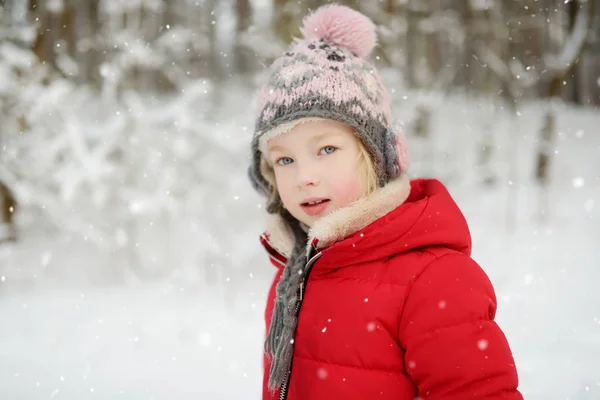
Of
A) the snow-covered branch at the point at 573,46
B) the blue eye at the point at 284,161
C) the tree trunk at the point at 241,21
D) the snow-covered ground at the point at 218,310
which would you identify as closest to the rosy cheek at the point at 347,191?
the blue eye at the point at 284,161

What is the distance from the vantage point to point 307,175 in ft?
5.55

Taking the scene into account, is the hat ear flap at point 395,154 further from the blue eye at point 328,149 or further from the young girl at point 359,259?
the blue eye at point 328,149

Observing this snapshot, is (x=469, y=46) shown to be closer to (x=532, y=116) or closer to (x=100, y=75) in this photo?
(x=532, y=116)

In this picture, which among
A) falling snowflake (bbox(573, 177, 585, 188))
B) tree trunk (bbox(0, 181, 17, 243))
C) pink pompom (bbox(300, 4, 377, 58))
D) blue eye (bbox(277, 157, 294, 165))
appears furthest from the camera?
falling snowflake (bbox(573, 177, 585, 188))

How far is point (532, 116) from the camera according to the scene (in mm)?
16891

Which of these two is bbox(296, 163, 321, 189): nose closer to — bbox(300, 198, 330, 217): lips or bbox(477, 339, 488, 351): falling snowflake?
bbox(300, 198, 330, 217): lips

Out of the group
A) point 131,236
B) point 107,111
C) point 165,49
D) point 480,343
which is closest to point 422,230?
point 480,343

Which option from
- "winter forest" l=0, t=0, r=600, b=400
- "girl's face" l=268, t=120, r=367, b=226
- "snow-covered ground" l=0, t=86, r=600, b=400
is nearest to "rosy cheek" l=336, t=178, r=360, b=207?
"girl's face" l=268, t=120, r=367, b=226

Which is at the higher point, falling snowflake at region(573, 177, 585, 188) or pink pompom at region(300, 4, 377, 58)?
pink pompom at region(300, 4, 377, 58)

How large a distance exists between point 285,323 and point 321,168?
0.57 m

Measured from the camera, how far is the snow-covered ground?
3.97 m

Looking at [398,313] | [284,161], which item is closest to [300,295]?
[398,313]

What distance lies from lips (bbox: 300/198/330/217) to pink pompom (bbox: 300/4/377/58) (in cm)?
67

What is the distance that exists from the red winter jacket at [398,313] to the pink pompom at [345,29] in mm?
605
